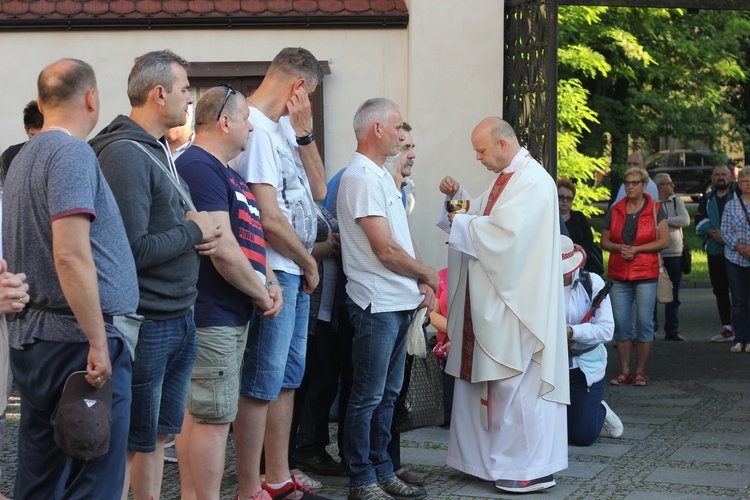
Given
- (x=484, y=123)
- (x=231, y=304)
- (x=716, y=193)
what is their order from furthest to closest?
(x=716, y=193), (x=484, y=123), (x=231, y=304)

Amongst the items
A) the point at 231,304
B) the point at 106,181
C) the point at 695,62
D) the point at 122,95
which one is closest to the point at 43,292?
the point at 106,181

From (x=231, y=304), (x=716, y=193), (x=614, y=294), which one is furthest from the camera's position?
(x=716, y=193)

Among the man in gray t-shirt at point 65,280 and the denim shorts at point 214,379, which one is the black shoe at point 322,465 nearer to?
the denim shorts at point 214,379

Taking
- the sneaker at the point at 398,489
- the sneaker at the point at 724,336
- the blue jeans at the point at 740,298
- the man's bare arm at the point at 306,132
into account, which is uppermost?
the man's bare arm at the point at 306,132

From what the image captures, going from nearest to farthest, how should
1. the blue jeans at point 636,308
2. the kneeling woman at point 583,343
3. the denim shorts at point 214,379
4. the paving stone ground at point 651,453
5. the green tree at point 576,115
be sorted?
the denim shorts at point 214,379 < the paving stone ground at point 651,453 < the kneeling woman at point 583,343 < the blue jeans at point 636,308 < the green tree at point 576,115

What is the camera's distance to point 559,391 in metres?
6.04

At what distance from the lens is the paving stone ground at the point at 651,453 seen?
5961 millimetres

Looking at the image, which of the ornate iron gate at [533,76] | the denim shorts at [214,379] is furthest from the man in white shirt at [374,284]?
the ornate iron gate at [533,76]

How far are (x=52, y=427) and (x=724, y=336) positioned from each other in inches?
384

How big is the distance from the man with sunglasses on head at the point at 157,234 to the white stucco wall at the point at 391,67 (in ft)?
18.8

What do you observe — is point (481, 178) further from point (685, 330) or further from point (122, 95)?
point (685, 330)

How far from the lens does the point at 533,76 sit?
29.6ft

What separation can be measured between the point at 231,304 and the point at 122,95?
5.79 metres

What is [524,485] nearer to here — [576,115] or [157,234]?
[157,234]
